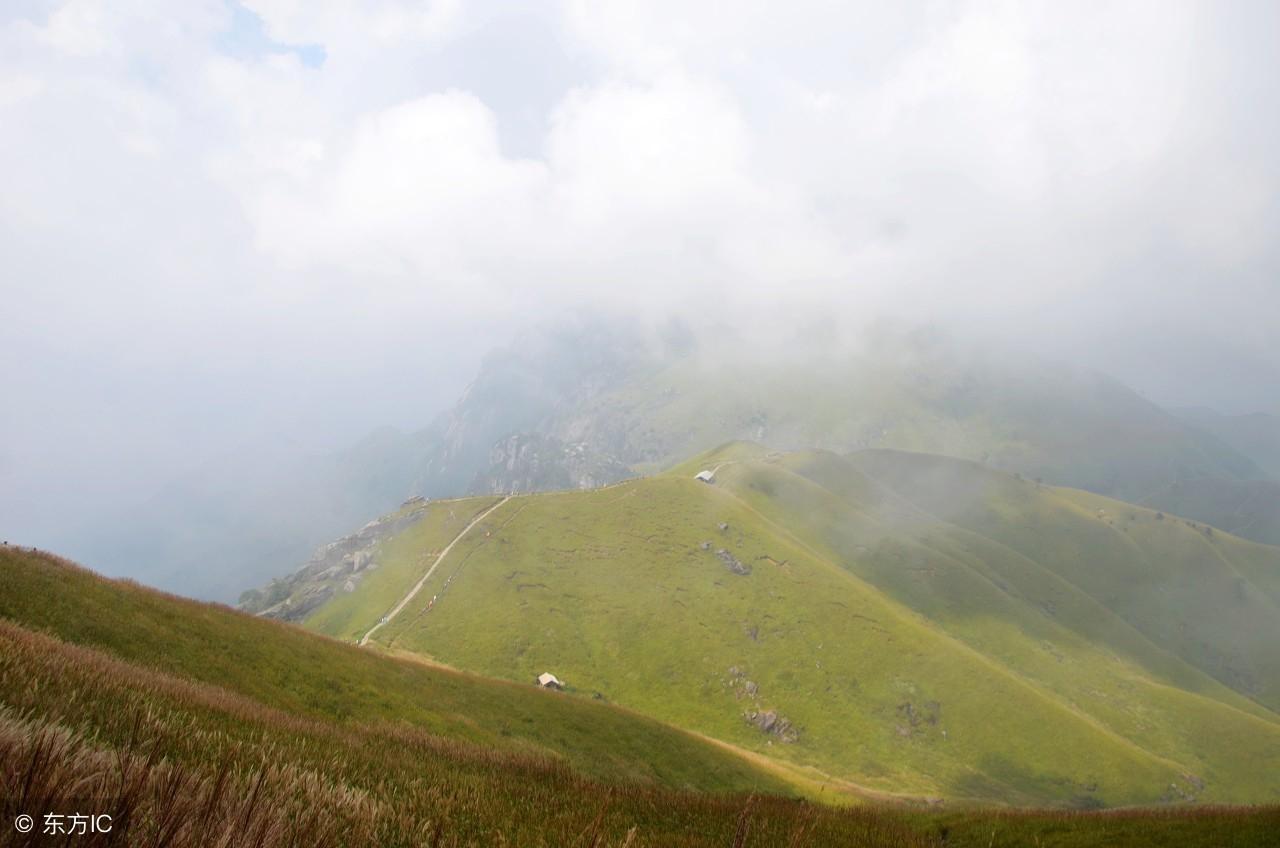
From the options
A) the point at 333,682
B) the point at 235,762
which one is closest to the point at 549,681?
the point at 333,682

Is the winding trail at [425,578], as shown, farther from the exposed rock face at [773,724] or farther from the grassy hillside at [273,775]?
the grassy hillside at [273,775]

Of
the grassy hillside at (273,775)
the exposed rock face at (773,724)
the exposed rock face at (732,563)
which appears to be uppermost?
the grassy hillside at (273,775)

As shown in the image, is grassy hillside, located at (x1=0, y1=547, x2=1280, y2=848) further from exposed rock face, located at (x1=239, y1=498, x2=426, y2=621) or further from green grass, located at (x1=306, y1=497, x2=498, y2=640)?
exposed rock face, located at (x1=239, y1=498, x2=426, y2=621)

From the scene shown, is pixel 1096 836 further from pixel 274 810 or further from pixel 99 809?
pixel 99 809

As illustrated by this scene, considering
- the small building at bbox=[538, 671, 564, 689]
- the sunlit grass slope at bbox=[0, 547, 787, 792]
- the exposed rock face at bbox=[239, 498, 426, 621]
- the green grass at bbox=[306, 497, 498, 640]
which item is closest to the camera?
the sunlit grass slope at bbox=[0, 547, 787, 792]

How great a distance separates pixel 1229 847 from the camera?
12859 millimetres

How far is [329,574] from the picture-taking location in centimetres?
15175

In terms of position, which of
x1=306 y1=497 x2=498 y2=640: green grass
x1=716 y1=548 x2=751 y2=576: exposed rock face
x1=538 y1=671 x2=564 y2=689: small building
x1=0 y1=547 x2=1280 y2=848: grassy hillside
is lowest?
x1=538 y1=671 x2=564 y2=689: small building

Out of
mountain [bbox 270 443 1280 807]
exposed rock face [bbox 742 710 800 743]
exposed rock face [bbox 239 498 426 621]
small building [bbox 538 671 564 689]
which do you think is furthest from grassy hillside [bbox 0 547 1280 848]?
exposed rock face [bbox 239 498 426 621]

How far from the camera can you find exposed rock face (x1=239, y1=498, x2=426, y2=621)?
143 metres

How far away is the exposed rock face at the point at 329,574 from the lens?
143000mm

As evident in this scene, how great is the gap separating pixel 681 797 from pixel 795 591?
137574mm

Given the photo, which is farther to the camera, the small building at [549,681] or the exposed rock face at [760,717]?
the exposed rock face at [760,717]

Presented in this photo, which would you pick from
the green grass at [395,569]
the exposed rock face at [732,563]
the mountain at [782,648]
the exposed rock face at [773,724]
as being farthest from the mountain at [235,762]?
the exposed rock face at [732,563]
